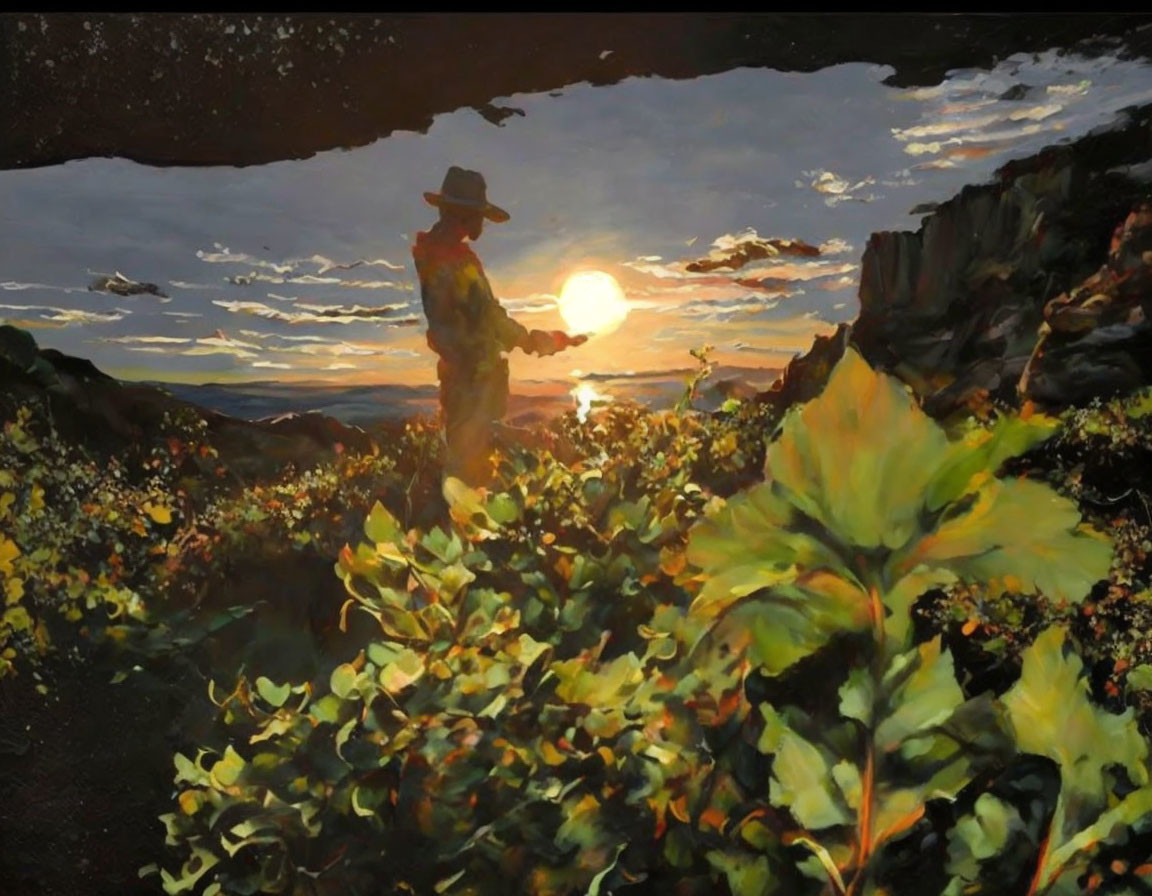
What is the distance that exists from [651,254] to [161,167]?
2.01 ft

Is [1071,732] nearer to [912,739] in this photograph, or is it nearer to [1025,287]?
[912,739]

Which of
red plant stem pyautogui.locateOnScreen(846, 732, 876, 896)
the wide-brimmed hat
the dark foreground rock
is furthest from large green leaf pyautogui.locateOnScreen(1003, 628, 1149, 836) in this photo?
the wide-brimmed hat

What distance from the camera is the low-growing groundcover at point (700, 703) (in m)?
0.88

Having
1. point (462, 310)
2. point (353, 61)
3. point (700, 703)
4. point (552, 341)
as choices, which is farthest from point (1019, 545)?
point (353, 61)

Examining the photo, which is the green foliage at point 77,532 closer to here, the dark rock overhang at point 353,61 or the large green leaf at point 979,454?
the dark rock overhang at point 353,61

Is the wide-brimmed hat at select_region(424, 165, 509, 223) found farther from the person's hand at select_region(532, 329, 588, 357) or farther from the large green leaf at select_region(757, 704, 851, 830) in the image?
the large green leaf at select_region(757, 704, 851, 830)

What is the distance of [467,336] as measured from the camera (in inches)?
46.8

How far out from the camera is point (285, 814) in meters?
1.06

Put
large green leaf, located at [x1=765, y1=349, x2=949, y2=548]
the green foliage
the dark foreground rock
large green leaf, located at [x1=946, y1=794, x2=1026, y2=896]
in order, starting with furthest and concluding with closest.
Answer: the green foliage → the dark foreground rock → large green leaf, located at [x1=946, y1=794, x2=1026, y2=896] → large green leaf, located at [x1=765, y1=349, x2=949, y2=548]

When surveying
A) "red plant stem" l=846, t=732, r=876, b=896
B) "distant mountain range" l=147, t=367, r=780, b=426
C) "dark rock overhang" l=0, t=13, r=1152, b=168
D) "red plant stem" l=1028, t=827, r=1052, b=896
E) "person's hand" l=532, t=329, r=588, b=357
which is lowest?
"red plant stem" l=1028, t=827, r=1052, b=896

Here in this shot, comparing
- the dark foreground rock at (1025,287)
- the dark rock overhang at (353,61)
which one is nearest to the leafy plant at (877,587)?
the dark foreground rock at (1025,287)

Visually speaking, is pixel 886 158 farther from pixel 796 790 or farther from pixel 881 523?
pixel 796 790

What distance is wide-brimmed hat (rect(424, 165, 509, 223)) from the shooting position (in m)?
1.17
